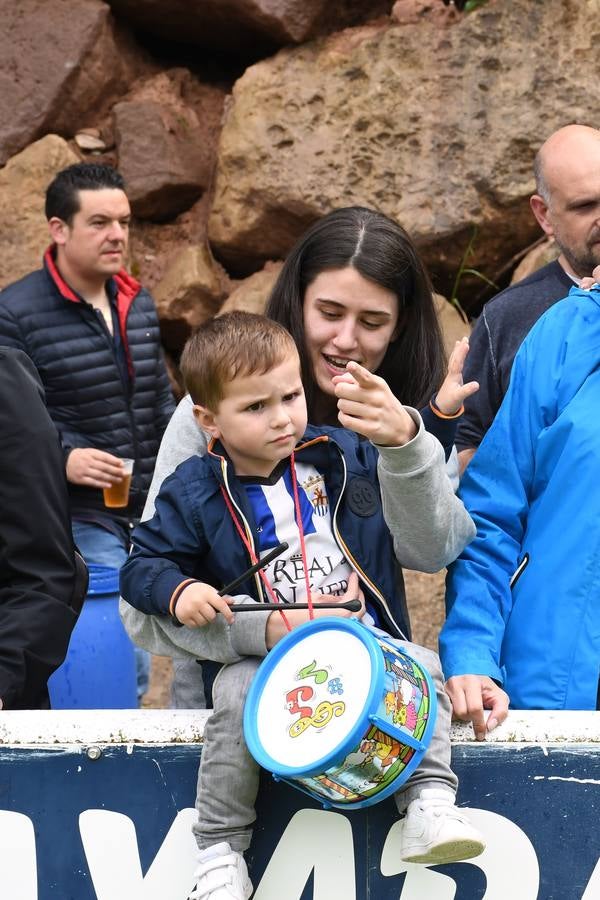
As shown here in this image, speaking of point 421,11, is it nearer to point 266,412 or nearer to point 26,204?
point 26,204

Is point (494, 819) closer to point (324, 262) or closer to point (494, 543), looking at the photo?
point (494, 543)

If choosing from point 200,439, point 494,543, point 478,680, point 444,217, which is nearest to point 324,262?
point 200,439

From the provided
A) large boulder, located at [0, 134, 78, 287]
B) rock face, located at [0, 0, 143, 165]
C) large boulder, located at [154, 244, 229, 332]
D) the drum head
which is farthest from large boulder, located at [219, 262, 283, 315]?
the drum head

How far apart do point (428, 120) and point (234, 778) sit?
398cm

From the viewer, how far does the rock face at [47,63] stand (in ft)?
18.5

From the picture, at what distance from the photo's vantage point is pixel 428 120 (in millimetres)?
5371

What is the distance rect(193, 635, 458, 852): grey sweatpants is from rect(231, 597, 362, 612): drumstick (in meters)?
0.12

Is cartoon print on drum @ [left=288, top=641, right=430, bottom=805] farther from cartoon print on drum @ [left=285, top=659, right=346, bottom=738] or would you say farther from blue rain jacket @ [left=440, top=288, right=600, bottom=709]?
blue rain jacket @ [left=440, top=288, right=600, bottom=709]

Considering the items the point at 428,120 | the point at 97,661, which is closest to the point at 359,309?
the point at 97,661

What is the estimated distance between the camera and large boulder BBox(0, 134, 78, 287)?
555 centimetres

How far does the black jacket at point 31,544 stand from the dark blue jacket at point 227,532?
264 millimetres

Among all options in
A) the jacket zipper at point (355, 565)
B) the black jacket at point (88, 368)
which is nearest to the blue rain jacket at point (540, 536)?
the jacket zipper at point (355, 565)

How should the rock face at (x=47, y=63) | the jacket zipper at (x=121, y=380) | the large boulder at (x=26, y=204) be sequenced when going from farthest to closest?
the rock face at (x=47, y=63) < the large boulder at (x=26, y=204) < the jacket zipper at (x=121, y=380)

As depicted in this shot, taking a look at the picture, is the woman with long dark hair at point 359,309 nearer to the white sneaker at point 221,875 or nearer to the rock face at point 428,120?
the white sneaker at point 221,875
